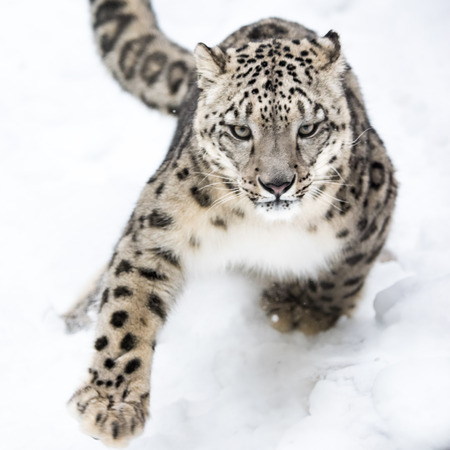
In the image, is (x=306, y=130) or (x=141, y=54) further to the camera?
(x=141, y=54)

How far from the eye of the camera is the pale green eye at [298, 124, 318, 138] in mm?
3768

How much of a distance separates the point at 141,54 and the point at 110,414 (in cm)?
310

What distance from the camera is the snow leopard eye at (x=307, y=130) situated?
3770mm

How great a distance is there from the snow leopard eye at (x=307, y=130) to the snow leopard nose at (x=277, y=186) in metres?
0.24

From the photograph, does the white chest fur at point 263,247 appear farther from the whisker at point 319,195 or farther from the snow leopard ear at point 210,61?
the snow leopard ear at point 210,61

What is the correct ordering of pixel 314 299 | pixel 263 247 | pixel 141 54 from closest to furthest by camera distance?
pixel 263 247, pixel 314 299, pixel 141 54

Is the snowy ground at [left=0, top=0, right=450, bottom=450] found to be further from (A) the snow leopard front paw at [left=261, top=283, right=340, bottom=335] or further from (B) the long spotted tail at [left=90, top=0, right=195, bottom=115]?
(B) the long spotted tail at [left=90, top=0, right=195, bottom=115]

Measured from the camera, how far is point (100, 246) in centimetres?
600

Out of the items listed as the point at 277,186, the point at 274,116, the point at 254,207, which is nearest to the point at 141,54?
the point at 254,207

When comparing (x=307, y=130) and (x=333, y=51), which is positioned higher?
(x=333, y=51)

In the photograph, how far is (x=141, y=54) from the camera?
19.2 ft

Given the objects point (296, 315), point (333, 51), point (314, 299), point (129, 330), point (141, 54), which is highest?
point (141, 54)

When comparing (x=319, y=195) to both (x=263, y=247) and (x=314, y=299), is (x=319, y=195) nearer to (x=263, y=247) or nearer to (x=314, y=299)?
(x=263, y=247)

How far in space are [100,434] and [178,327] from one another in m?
1.56
